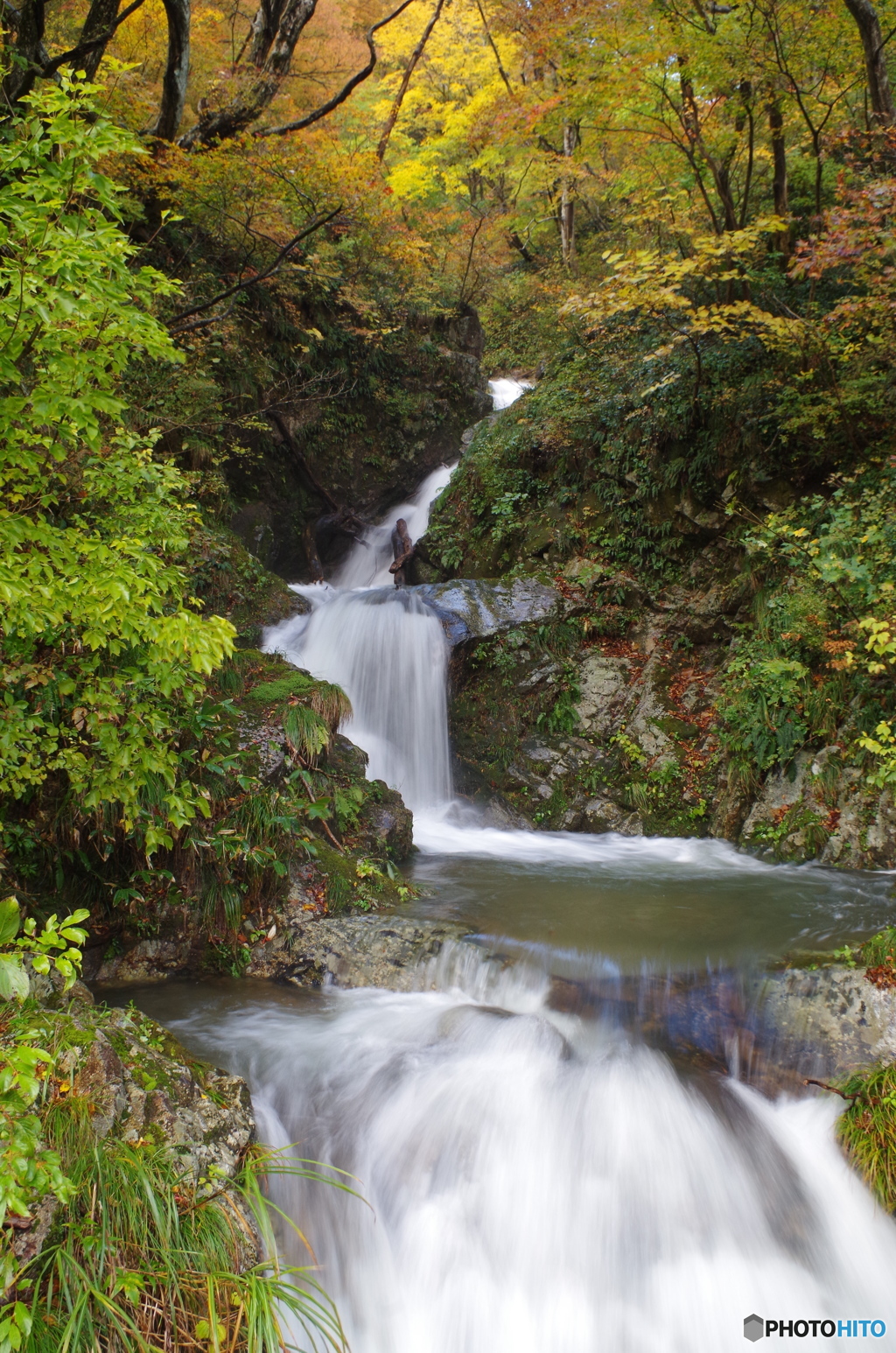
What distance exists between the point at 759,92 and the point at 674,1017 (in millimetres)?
9851

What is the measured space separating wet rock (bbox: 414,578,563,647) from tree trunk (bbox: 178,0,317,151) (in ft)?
21.0

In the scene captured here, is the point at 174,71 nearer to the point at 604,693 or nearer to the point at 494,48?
the point at 604,693

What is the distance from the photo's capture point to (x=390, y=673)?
9.20 meters

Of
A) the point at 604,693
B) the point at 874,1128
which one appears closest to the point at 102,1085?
the point at 874,1128

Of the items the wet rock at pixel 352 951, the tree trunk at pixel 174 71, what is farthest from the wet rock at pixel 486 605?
the tree trunk at pixel 174 71

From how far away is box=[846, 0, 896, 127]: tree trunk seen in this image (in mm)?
6652

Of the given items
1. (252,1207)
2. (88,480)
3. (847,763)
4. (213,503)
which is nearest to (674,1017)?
(252,1207)

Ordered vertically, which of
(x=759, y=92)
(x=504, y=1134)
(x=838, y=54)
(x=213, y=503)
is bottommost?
(x=504, y=1134)

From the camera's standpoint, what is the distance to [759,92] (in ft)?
26.2

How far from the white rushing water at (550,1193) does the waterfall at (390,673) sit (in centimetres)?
459

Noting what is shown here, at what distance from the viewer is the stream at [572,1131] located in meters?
3.13

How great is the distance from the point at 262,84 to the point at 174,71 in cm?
136

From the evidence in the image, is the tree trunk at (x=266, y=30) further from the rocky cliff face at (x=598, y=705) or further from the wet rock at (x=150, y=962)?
the wet rock at (x=150, y=962)

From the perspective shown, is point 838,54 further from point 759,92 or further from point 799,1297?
point 799,1297
